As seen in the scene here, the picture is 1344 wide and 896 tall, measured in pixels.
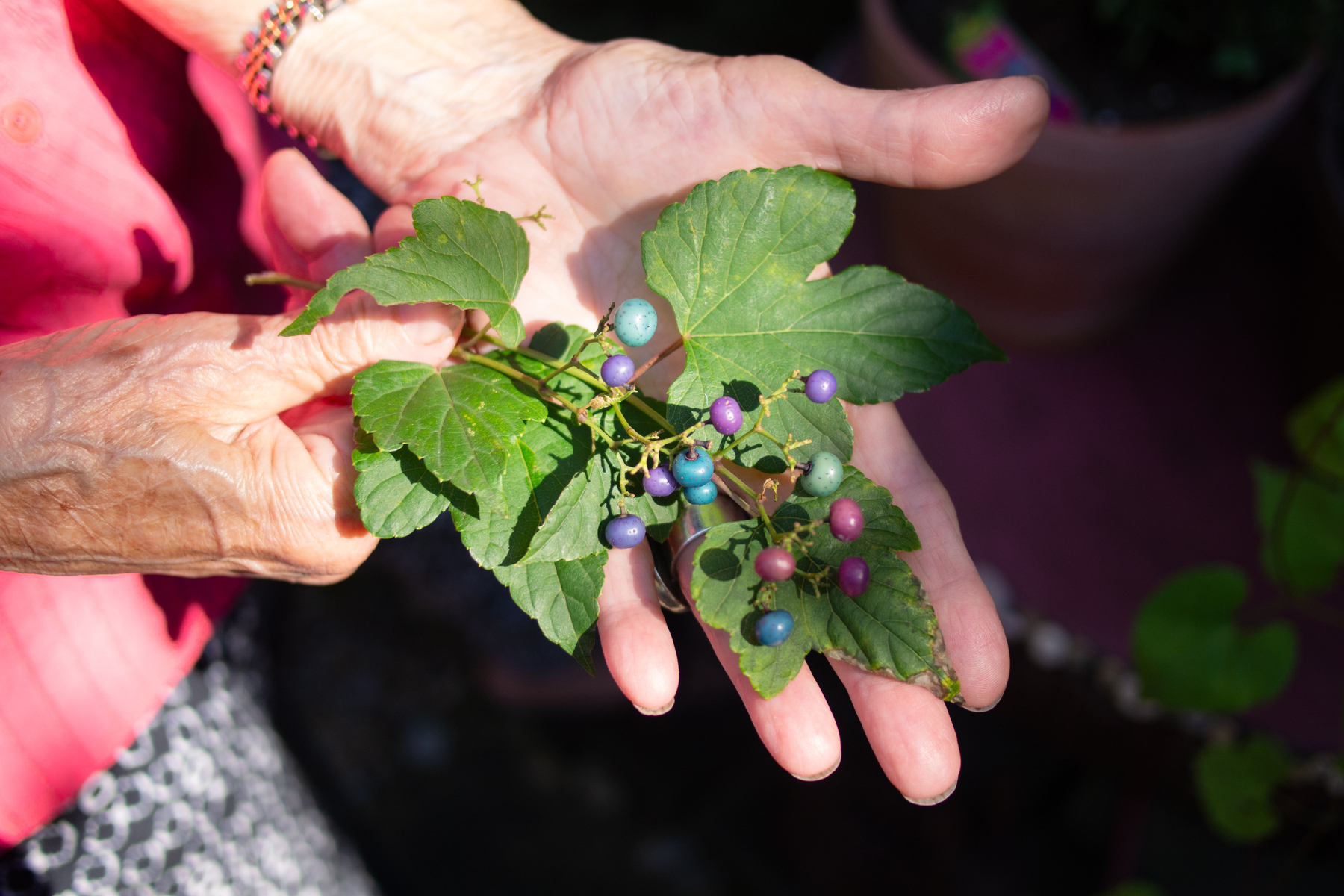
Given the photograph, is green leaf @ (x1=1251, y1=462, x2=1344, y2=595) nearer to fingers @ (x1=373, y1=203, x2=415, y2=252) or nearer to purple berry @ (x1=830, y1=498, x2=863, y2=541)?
purple berry @ (x1=830, y1=498, x2=863, y2=541)

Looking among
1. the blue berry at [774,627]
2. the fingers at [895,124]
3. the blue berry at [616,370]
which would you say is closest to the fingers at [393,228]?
the blue berry at [616,370]

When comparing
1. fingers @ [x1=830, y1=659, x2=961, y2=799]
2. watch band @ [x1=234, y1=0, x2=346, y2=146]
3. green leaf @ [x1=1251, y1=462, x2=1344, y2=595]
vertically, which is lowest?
green leaf @ [x1=1251, y1=462, x2=1344, y2=595]

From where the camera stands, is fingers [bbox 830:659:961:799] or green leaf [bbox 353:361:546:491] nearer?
green leaf [bbox 353:361:546:491]

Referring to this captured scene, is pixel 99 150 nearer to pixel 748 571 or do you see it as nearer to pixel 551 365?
pixel 551 365

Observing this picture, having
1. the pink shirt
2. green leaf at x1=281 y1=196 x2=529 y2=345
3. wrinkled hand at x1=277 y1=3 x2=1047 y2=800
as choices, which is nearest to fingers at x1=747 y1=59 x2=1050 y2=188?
wrinkled hand at x1=277 y1=3 x2=1047 y2=800

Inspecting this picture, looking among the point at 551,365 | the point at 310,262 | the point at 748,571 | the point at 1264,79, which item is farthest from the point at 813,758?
the point at 1264,79

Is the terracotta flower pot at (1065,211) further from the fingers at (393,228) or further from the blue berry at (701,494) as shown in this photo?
the blue berry at (701,494)
